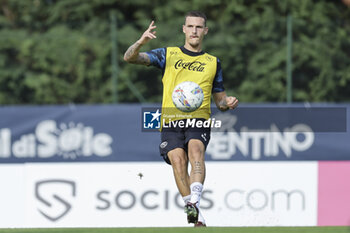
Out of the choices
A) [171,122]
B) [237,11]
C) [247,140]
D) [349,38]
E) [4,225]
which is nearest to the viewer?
[171,122]

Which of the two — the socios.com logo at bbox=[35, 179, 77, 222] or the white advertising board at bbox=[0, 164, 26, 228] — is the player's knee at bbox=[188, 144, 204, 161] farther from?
the white advertising board at bbox=[0, 164, 26, 228]

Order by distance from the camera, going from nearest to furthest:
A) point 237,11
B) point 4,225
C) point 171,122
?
1. point 171,122
2. point 4,225
3. point 237,11

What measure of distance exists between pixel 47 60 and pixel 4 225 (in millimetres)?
5831

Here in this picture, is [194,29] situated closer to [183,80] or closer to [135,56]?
[183,80]

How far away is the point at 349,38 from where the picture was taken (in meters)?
15.1

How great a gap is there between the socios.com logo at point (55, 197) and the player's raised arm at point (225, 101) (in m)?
3.43

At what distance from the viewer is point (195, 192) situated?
7.04 m

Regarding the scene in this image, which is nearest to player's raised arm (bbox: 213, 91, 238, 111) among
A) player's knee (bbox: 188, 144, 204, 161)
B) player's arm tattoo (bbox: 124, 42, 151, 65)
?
Result: player's knee (bbox: 188, 144, 204, 161)

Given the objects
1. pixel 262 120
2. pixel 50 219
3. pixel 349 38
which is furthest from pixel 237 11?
pixel 50 219

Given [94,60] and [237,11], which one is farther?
[237,11]

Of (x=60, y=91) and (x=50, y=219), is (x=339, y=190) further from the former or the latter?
(x=60, y=91)

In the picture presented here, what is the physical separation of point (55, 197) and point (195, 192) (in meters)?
3.79

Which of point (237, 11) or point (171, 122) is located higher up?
point (237, 11)

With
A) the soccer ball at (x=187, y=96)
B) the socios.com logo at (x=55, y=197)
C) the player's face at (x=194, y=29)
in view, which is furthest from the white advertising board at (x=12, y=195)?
the player's face at (x=194, y=29)
